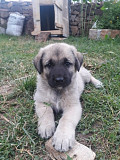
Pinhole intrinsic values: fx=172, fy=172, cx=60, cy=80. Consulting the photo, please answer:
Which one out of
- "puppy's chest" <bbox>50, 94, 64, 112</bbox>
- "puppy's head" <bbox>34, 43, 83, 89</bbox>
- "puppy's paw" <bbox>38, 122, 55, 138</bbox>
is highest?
"puppy's head" <bbox>34, 43, 83, 89</bbox>

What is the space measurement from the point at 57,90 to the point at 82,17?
7.21 metres

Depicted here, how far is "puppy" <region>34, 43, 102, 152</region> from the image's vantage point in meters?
2.10

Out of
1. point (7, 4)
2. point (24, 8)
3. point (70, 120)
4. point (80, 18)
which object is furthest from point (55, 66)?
point (7, 4)

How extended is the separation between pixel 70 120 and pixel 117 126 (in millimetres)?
594

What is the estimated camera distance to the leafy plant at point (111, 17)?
7566 mm

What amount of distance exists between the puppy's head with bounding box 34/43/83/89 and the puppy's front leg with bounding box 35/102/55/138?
1.17 ft

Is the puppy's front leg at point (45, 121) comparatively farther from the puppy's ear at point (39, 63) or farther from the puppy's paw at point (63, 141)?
the puppy's ear at point (39, 63)

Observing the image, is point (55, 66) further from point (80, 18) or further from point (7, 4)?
point (7, 4)

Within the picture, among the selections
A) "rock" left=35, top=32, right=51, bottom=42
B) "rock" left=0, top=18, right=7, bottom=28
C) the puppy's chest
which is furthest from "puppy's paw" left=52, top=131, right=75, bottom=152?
"rock" left=0, top=18, right=7, bottom=28

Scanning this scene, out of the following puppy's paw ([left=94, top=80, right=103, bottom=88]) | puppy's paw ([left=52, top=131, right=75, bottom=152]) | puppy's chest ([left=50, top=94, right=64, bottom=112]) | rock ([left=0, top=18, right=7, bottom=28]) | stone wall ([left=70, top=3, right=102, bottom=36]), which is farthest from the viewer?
rock ([left=0, top=18, right=7, bottom=28])

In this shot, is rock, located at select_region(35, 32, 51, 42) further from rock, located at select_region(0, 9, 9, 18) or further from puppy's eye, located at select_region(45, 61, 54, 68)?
puppy's eye, located at select_region(45, 61, 54, 68)

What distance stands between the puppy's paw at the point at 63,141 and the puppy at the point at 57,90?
0.10 m

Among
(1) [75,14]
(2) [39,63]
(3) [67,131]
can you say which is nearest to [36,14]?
(1) [75,14]

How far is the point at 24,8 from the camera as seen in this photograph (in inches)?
419
